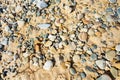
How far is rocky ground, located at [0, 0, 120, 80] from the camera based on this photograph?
2432 millimetres

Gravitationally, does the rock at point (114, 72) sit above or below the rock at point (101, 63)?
below

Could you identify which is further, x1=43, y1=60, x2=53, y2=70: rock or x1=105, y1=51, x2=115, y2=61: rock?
x1=43, y1=60, x2=53, y2=70: rock

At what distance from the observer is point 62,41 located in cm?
265

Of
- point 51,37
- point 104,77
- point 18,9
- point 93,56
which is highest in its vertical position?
point 18,9

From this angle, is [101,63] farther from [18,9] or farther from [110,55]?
[18,9]

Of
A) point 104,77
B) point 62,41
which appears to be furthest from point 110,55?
point 62,41

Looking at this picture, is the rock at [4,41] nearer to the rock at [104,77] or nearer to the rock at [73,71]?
the rock at [73,71]

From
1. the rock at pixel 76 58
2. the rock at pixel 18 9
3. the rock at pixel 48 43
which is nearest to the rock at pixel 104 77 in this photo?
the rock at pixel 76 58

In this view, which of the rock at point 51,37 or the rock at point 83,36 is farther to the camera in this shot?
the rock at point 51,37

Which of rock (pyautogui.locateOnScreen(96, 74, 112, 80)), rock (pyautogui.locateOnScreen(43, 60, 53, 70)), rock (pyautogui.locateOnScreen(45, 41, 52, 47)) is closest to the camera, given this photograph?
rock (pyautogui.locateOnScreen(96, 74, 112, 80))

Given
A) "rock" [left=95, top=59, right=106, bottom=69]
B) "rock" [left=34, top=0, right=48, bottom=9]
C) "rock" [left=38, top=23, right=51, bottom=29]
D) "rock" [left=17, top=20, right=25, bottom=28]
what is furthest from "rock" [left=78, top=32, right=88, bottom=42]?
"rock" [left=17, top=20, right=25, bottom=28]

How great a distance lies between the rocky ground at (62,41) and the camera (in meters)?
2.43

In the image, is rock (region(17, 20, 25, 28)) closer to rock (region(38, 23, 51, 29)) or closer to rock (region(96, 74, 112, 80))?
rock (region(38, 23, 51, 29))

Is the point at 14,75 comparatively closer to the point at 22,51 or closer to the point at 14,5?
the point at 22,51
